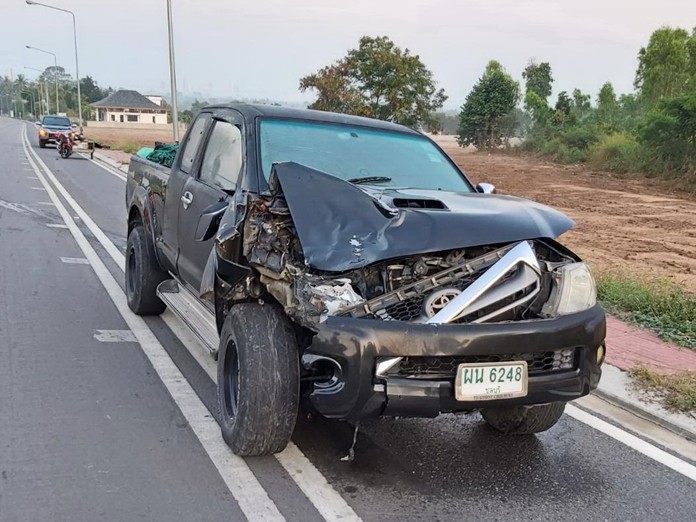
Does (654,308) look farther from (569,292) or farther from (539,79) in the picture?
(539,79)

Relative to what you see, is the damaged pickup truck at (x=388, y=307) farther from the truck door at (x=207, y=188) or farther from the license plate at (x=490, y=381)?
the truck door at (x=207, y=188)

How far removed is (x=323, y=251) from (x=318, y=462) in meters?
1.21

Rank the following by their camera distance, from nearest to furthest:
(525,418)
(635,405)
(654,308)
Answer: (525,418) < (635,405) < (654,308)

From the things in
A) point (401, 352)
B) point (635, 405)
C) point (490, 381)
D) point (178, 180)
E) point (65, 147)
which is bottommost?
point (635, 405)

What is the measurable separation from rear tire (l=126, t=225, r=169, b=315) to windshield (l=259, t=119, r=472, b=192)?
84.0 inches

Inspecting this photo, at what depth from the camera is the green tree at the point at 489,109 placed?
47812 mm

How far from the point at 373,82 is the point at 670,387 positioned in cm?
3396

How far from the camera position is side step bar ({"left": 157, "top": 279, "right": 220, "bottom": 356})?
4.32 metres

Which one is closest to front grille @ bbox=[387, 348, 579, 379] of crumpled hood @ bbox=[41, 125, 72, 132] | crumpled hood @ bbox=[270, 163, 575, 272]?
crumpled hood @ bbox=[270, 163, 575, 272]

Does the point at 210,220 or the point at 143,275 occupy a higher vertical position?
the point at 210,220

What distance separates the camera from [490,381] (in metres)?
3.17

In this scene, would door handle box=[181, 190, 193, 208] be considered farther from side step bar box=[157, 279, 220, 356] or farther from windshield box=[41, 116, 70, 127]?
windshield box=[41, 116, 70, 127]

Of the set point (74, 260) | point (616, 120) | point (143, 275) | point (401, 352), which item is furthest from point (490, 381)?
point (616, 120)

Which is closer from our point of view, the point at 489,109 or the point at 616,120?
the point at 616,120
